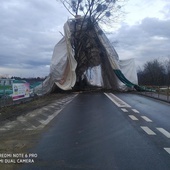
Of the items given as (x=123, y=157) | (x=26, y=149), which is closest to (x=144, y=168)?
(x=123, y=157)

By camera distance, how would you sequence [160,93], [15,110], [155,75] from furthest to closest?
[155,75] < [160,93] < [15,110]

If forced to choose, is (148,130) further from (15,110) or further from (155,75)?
(155,75)

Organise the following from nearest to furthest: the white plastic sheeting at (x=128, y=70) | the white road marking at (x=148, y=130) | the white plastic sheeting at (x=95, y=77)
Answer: the white road marking at (x=148, y=130) → the white plastic sheeting at (x=128, y=70) → the white plastic sheeting at (x=95, y=77)

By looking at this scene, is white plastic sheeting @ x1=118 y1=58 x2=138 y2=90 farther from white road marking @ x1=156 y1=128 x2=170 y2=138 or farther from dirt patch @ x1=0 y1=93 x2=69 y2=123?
white road marking @ x1=156 y1=128 x2=170 y2=138

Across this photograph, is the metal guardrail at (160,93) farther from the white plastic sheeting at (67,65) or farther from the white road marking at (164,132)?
the white road marking at (164,132)

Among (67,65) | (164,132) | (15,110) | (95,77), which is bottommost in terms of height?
(164,132)

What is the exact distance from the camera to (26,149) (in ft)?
24.3

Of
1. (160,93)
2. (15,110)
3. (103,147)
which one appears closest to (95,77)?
(160,93)

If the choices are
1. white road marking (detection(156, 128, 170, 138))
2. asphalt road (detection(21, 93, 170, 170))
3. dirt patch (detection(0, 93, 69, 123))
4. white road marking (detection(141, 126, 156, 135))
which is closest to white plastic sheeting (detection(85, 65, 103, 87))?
dirt patch (detection(0, 93, 69, 123))

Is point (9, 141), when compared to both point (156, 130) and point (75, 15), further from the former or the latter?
point (75, 15)

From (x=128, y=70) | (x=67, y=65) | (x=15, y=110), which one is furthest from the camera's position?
(x=128, y=70)

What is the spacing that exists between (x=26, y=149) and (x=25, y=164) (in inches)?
49.0

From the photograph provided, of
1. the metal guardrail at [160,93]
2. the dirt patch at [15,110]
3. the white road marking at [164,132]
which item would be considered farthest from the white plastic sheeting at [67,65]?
the white road marking at [164,132]

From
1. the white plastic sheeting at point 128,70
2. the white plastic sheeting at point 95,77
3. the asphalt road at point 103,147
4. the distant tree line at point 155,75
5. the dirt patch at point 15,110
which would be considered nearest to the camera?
the asphalt road at point 103,147
